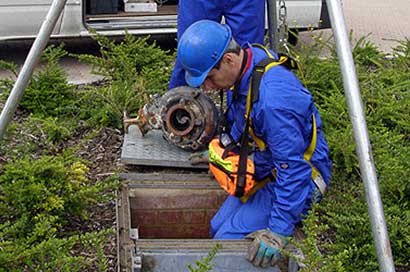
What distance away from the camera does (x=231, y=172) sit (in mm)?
3801

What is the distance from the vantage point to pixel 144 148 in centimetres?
457

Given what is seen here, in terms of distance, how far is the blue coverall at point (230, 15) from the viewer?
4.70m

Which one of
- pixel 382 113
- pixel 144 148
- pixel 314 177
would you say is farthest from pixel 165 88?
pixel 314 177

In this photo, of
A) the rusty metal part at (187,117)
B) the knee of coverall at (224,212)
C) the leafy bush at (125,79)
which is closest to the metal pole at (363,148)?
the knee of coverall at (224,212)

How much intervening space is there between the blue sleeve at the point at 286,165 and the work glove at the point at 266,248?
0.15 ft

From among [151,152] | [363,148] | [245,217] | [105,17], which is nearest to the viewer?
[363,148]

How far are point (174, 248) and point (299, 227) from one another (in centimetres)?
68

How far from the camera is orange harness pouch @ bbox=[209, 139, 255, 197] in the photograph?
12.4ft

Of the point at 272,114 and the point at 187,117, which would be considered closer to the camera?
the point at 272,114

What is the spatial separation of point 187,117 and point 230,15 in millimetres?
763

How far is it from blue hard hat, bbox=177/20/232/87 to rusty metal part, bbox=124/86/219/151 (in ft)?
2.69

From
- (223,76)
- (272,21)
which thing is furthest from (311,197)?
(272,21)

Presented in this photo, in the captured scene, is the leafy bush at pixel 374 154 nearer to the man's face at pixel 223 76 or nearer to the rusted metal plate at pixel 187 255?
the rusted metal plate at pixel 187 255

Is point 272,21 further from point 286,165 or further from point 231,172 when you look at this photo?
point 286,165
